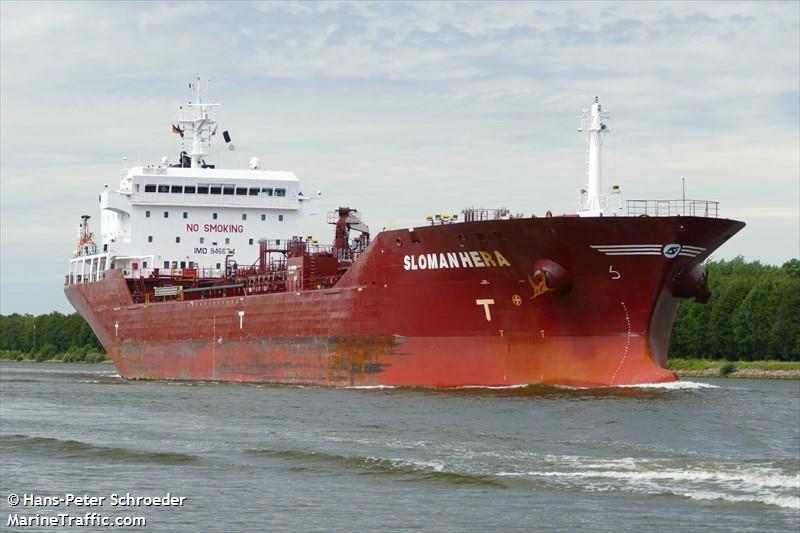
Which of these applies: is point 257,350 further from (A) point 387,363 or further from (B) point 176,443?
(B) point 176,443

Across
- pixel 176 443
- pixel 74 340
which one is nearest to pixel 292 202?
pixel 176 443

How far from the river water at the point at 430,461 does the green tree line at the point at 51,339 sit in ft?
221

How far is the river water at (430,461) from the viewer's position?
14.1m

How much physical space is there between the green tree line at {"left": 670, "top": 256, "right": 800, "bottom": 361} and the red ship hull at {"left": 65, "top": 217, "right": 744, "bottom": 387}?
82.6 feet

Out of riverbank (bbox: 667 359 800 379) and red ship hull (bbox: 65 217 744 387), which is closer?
red ship hull (bbox: 65 217 744 387)

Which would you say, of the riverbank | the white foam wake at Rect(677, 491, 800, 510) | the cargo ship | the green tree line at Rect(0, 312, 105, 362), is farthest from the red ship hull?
the green tree line at Rect(0, 312, 105, 362)

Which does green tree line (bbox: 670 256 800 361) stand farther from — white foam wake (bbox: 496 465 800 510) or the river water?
white foam wake (bbox: 496 465 800 510)

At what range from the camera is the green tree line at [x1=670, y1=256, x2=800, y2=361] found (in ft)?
168

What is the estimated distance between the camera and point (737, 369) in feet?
163

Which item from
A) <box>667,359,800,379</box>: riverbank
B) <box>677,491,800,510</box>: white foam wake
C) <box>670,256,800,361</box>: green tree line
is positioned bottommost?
<box>677,491,800,510</box>: white foam wake

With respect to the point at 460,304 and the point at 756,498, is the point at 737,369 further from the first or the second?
the point at 756,498

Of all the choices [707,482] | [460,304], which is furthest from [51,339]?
[707,482]

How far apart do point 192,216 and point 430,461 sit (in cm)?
2758

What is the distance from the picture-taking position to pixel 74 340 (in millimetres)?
100250
